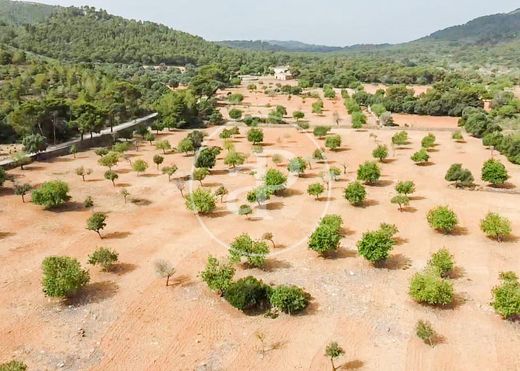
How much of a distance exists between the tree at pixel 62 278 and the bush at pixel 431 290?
2095 centimetres

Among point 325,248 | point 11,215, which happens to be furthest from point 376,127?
point 11,215

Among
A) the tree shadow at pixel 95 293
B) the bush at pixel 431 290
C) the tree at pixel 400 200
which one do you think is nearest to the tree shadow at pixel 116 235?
the tree shadow at pixel 95 293

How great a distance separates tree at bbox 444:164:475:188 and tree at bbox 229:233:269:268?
2720cm

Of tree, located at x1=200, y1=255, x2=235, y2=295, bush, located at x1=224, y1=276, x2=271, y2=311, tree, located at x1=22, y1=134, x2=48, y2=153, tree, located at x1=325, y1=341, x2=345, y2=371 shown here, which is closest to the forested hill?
tree, located at x1=22, y1=134, x2=48, y2=153

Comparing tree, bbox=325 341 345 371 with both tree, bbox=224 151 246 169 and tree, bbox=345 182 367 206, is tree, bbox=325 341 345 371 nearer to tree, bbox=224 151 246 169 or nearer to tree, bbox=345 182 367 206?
tree, bbox=345 182 367 206

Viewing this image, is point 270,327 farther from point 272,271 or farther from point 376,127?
point 376,127

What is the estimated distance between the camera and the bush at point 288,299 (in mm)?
27475

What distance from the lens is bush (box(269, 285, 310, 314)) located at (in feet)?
90.1

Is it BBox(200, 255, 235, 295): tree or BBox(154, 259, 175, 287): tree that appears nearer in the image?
BBox(200, 255, 235, 295): tree

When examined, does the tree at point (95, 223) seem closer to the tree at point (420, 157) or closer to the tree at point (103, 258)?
the tree at point (103, 258)

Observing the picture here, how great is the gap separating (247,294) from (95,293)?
34.2 ft

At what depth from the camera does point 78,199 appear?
47.4 metres

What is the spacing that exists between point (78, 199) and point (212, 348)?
28.7 meters

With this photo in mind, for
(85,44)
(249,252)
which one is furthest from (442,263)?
(85,44)
